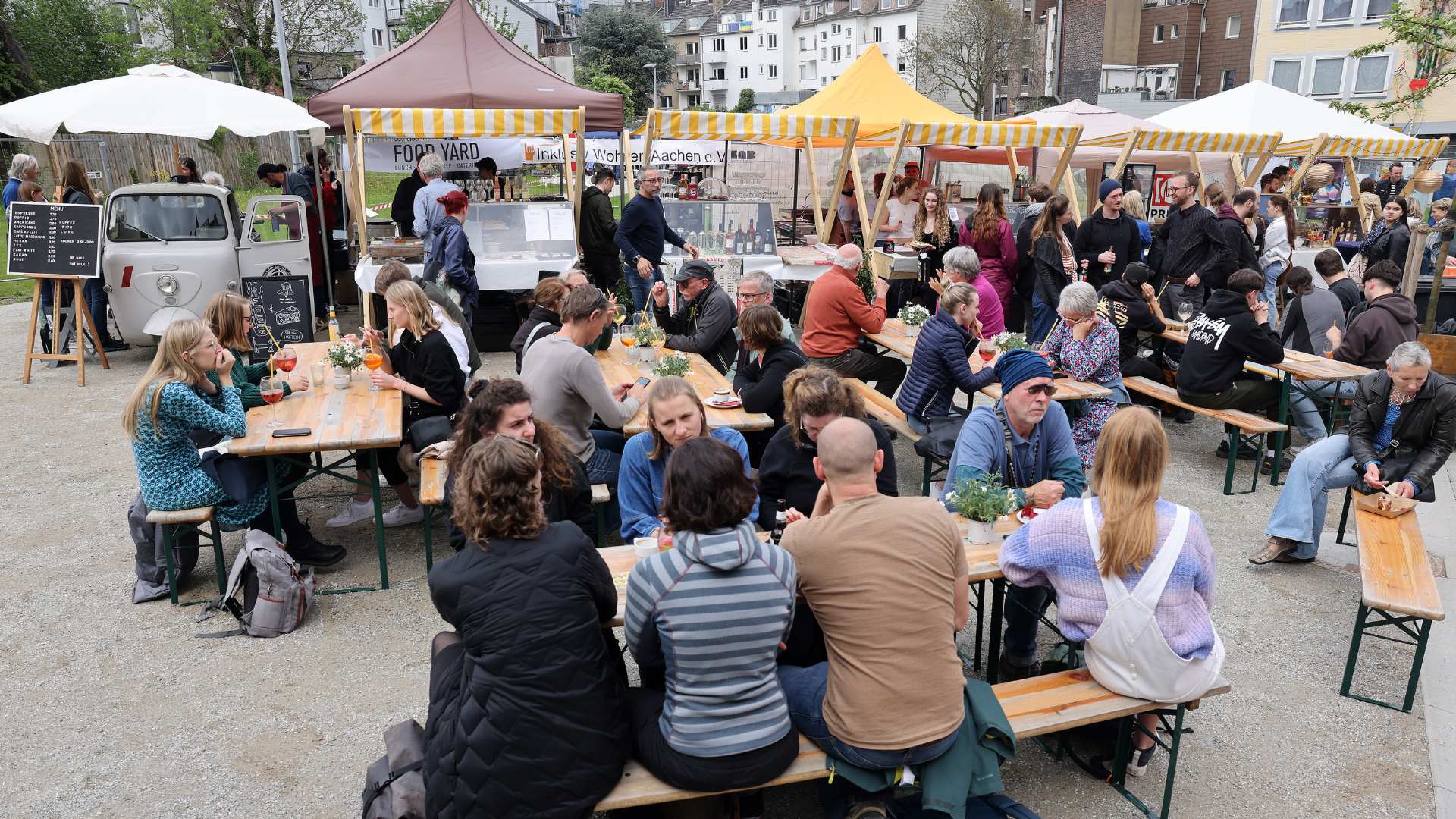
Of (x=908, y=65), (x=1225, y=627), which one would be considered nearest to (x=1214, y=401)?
(x=1225, y=627)

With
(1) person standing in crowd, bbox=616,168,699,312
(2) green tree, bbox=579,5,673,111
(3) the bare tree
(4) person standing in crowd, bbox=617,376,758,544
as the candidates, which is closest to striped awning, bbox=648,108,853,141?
(1) person standing in crowd, bbox=616,168,699,312

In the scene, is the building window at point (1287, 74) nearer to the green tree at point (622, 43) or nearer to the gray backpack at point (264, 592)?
the gray backpack at point (264, 592)

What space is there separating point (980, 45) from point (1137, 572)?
160ft

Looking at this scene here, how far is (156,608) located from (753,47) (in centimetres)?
8235

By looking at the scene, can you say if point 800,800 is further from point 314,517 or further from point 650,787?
point 314,517

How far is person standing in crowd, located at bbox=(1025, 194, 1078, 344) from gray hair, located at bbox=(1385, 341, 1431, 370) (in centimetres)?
380

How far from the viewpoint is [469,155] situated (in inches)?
527

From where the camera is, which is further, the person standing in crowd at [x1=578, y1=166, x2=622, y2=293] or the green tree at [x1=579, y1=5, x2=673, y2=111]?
the green tree at [x1=579, y1=5, x2=673, y2=111]

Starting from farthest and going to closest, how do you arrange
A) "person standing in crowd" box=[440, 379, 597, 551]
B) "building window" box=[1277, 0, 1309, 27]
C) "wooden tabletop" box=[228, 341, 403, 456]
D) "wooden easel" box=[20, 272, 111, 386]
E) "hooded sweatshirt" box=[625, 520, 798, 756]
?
"building window" box=[1277, 0, 1309, 27] < "wooden easel" box=[20, 272, 111, 386] < "wooden tabletop" box=[228, 341, 403, 456] < "person standing in crowd" box=[440, 379, 597, 551] < "hooded sweatshirt" box=[625, 520, 798, 756]

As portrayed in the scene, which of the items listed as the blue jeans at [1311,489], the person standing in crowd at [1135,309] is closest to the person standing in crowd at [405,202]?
the person standing in crowd at [1135,309]

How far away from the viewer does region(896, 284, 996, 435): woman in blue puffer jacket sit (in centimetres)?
577

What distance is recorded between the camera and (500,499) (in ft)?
8.96

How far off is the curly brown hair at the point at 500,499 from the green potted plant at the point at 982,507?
5.74ft

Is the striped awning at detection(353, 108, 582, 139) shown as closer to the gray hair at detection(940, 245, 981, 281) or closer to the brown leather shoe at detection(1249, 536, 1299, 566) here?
the gray hair at detection(940, 245, 981, 281)
